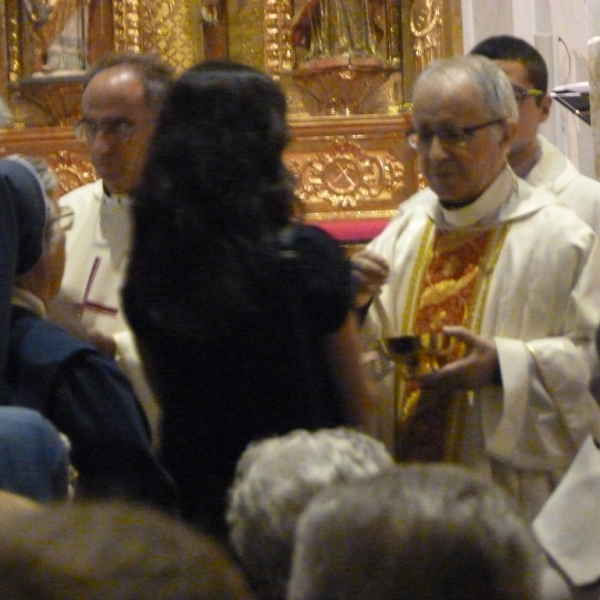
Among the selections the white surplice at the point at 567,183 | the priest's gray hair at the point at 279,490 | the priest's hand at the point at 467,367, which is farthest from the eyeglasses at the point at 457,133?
the priest's gray hair at the point at 279,490

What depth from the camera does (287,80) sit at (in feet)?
23.6

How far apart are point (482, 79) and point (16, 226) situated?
124 centimetres

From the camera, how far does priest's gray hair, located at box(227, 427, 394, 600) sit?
145 centimetres

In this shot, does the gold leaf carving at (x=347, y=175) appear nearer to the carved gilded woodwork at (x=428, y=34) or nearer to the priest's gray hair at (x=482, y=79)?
the carved gilded woodwork at (x=428, y=34)

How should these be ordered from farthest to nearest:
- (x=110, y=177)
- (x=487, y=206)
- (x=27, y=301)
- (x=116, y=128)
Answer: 1. (x=110, y=177)
2. (x=116, y=128)
3. (x=487, y=206)
4. (x=27, y=301)

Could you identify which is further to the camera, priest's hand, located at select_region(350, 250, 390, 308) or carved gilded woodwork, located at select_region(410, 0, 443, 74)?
carved gilded woodwork, located at select_region(410, 0, 443, 74)

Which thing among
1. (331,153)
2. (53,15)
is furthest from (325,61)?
(53,15)

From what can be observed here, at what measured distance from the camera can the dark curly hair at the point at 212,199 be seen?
85.7 inches

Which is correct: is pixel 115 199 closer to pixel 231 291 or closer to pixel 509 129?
pixel 509 129

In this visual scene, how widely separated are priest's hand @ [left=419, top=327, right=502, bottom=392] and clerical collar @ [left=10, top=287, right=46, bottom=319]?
906 mm

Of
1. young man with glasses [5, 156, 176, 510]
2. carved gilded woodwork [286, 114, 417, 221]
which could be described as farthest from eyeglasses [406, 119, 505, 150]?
carved gilded woodwork [286, 114, 417, 221]

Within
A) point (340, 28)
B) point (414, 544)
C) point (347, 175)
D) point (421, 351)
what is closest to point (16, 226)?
point (421, 351)

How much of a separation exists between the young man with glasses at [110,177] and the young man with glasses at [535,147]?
3.53 ft

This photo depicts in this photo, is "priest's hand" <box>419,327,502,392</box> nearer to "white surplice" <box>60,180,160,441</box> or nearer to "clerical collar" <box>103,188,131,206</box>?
"white surplice" <box>60,180,160,441</box>
